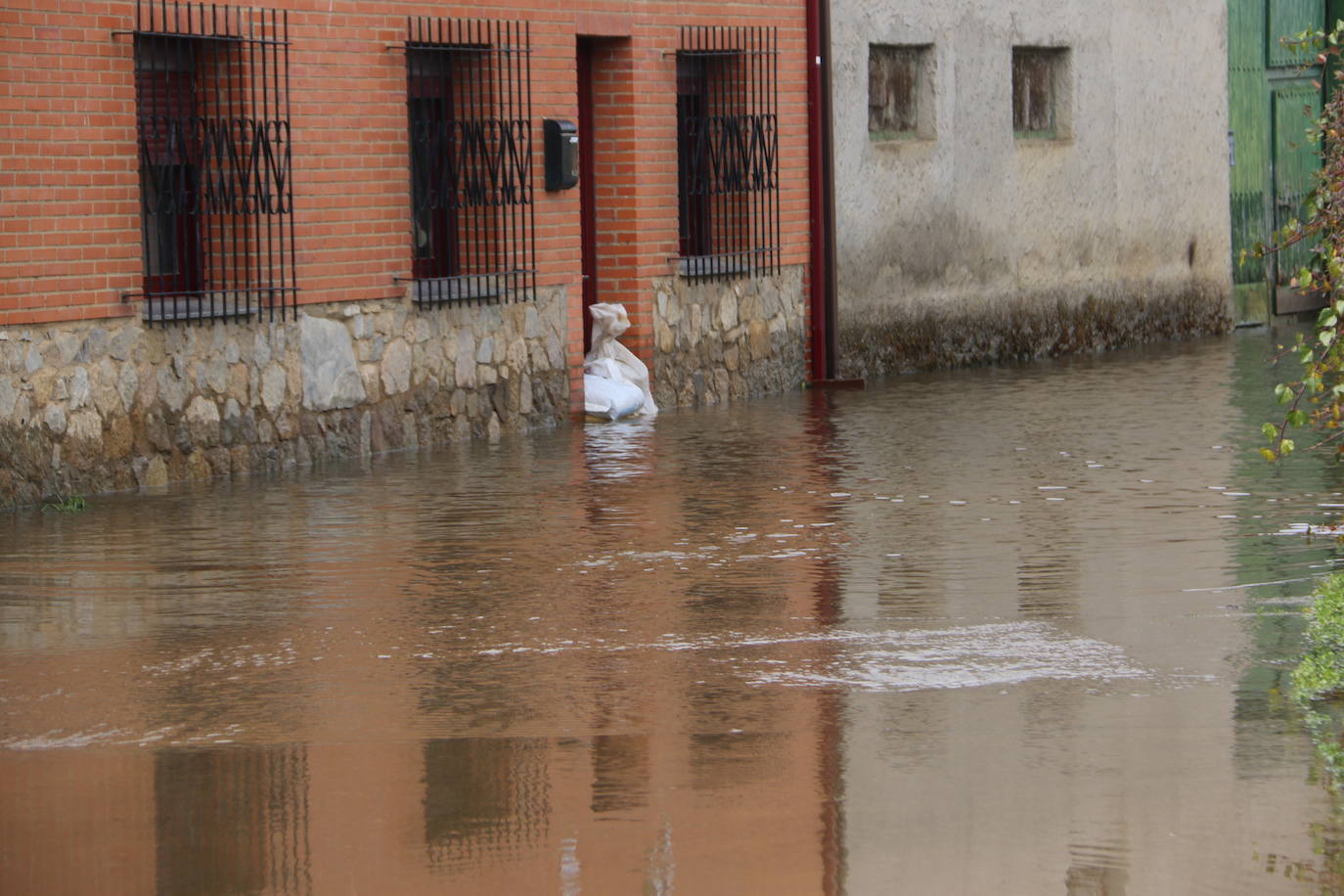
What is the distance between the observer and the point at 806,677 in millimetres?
7062

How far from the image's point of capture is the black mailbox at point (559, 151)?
14.7 m

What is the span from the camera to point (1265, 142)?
73.9 ft

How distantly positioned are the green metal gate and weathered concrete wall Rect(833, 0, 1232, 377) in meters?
0.48

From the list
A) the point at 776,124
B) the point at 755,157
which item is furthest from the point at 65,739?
the point at 776,124

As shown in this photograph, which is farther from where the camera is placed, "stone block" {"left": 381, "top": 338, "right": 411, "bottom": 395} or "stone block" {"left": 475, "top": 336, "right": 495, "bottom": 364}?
"stone block" {"left": 475, "top": 336, "right": 495, "bottom": 364}

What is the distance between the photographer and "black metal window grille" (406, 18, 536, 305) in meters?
14.1

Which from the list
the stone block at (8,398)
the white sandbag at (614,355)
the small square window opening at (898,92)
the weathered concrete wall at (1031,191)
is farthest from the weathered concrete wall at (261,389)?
the small square window opening at (898,92)

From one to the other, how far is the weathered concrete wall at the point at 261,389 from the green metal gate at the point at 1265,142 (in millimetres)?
9258

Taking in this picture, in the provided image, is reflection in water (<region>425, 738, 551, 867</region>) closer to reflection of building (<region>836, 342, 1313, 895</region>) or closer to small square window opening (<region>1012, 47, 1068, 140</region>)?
reflection of building (<region>836, 342, 1313, 895</region>)

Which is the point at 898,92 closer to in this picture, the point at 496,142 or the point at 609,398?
the point at 609,398

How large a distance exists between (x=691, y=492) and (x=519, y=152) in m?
3.71

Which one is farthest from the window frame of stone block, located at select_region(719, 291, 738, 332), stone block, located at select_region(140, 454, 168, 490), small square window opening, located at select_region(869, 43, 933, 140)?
stone block, located at select_region(140, 454, 168, 490)

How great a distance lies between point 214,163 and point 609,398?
11.1 ft

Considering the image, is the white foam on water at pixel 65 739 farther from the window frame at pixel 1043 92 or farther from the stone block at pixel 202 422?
the window frame at pixel 1043 92
